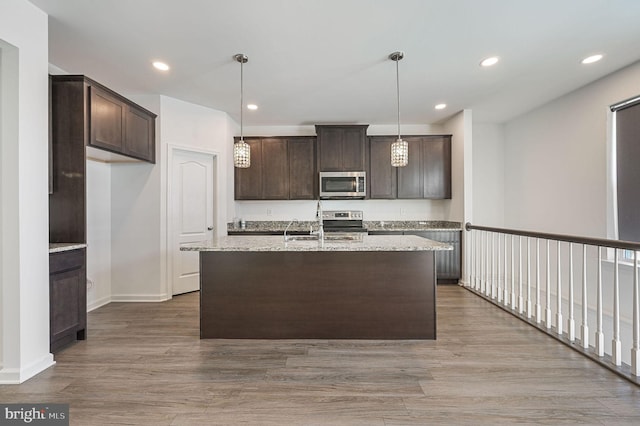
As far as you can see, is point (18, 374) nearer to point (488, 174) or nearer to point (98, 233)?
point (98, 233)

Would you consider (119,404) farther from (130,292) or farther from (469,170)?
(469,170)

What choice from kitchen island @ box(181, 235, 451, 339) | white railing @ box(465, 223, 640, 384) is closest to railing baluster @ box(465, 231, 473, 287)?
white railing @ box(465, 223, 640, 384)

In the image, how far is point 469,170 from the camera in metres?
4.55

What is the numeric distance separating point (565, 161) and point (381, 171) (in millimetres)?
2572

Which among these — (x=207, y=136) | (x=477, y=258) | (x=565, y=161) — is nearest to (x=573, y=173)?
(x=565, y=161)

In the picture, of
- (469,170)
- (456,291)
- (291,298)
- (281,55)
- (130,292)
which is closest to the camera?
(291,298)

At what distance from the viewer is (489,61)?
3.01 m

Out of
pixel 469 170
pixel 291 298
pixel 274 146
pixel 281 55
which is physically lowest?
Answer: pixel 291 298

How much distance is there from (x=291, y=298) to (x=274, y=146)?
3.06 metres

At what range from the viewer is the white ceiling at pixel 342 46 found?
2.21 meters

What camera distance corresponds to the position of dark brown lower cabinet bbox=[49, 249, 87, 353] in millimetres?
2369

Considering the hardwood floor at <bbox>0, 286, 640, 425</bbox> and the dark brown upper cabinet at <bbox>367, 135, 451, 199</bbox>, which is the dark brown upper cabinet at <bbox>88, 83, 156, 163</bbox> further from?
the dark brown upper cabinet at <bbox>367, 135, 451, 199</bbox>

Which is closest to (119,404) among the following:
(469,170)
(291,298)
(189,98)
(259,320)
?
(259,320)

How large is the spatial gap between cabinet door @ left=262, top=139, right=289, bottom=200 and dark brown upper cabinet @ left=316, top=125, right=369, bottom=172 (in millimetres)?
616
